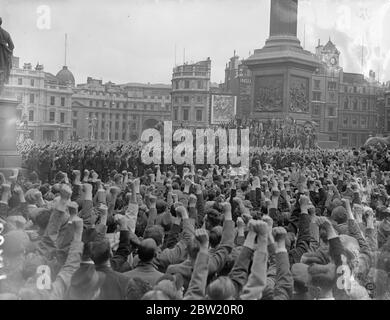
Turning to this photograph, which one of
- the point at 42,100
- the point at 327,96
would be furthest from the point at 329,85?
the point at 42,100

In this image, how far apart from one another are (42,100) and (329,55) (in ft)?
139

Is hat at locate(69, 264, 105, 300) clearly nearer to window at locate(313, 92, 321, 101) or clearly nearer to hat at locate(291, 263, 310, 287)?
hat at locate(291, 263, 310, 287)

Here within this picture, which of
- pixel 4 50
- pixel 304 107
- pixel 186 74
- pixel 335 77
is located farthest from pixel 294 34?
pixel 335 77

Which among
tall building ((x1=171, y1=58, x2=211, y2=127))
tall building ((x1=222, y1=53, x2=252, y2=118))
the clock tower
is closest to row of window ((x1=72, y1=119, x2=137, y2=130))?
tall building ((x1=171, y1=58, x2=211, y2=127))

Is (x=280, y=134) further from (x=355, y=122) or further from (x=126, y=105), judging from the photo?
(x=126, y=105)

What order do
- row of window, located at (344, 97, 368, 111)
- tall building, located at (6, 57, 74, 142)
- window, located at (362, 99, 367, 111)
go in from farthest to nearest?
window, located at (362, 99, 367, 111) → row of window, located at (344, 97, 368, 111) → tall building, located at (6, 57, 74, 142)

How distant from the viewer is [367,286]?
5.72 meters

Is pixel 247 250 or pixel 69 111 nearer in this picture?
pixel 247 250

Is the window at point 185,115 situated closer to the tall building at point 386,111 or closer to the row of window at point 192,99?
Result: the row of window at point 192,99

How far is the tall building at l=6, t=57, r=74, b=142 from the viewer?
49812 mm

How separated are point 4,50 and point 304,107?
26337 millimetres

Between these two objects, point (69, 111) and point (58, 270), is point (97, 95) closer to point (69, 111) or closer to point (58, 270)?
point (69, 111)

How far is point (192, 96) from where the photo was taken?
246 feet

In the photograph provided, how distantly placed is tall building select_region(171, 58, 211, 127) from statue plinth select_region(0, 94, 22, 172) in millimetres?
58183
